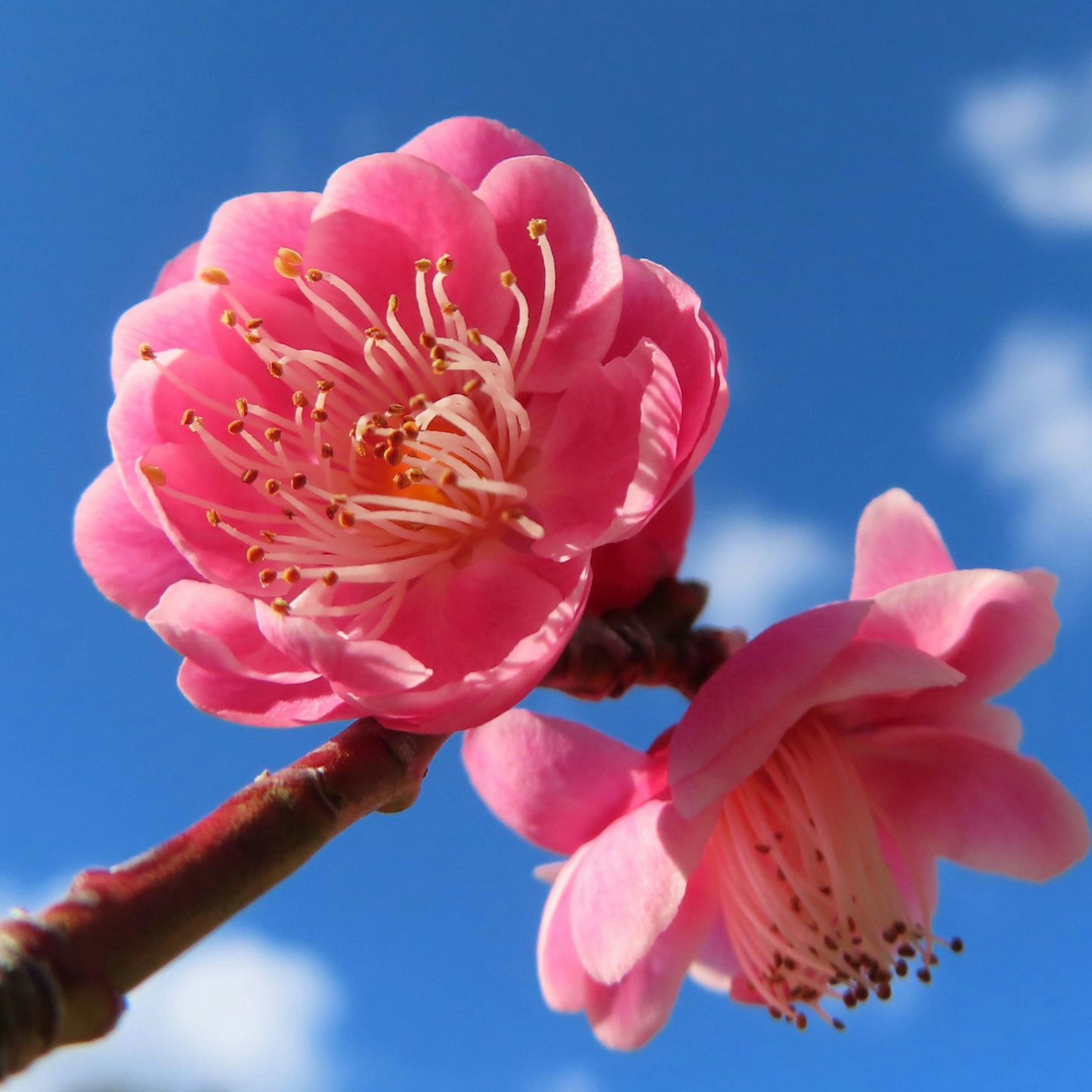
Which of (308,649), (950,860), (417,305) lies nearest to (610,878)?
(308,649)

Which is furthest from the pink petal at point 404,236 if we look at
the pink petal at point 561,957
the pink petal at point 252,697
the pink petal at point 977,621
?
the pink petal at point 561,957

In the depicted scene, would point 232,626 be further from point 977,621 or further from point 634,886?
point 977,621

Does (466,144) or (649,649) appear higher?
(466,144)

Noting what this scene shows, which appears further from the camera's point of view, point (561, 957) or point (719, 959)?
point (719, 959)

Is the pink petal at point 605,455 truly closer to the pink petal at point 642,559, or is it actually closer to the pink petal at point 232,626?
the pink petal at point 642,559

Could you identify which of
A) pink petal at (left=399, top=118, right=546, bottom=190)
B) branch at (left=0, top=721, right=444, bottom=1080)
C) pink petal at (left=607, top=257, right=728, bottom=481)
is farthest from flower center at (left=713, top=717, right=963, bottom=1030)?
pink petal at (left=399, top=118, right=546, bottom=190)

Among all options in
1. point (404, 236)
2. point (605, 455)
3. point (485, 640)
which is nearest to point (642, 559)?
point (605, 455)

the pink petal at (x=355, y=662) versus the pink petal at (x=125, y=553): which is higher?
the pink petal at (x=125, y=553)
